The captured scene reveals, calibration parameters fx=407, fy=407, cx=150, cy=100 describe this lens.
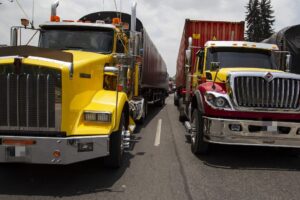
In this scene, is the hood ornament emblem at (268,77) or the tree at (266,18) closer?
the hood ornament emblem at (268,77)

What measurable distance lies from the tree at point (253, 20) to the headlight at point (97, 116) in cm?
6503

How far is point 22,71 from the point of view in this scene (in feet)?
18.0

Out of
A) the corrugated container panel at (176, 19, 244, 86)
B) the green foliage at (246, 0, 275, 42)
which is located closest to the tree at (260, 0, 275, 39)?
the green foliage at (246, 0, 275, 42)

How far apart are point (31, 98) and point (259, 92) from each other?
13.2 feet

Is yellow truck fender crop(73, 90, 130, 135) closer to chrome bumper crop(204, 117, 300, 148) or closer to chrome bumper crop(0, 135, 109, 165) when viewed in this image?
chrome bumper crop(0, 135, 109, 165)

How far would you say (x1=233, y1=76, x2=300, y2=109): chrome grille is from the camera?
734 centimetres

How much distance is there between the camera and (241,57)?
9.10m

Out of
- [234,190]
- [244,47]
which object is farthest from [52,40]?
[234,190]

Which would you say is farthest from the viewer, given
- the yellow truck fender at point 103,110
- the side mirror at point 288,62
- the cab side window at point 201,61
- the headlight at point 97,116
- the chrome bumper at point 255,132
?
the cab side window at point 201,61

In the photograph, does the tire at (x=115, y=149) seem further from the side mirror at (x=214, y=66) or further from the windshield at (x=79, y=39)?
the side mirror at (x=214, y=66)

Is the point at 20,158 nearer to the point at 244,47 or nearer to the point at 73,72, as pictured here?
the point at 73,72

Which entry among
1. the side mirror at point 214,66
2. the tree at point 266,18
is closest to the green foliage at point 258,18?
the tree at point 266,18

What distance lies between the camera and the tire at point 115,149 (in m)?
6.54

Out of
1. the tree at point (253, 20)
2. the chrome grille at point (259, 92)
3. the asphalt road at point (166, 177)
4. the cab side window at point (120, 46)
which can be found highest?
the tree at point (253, 20)
